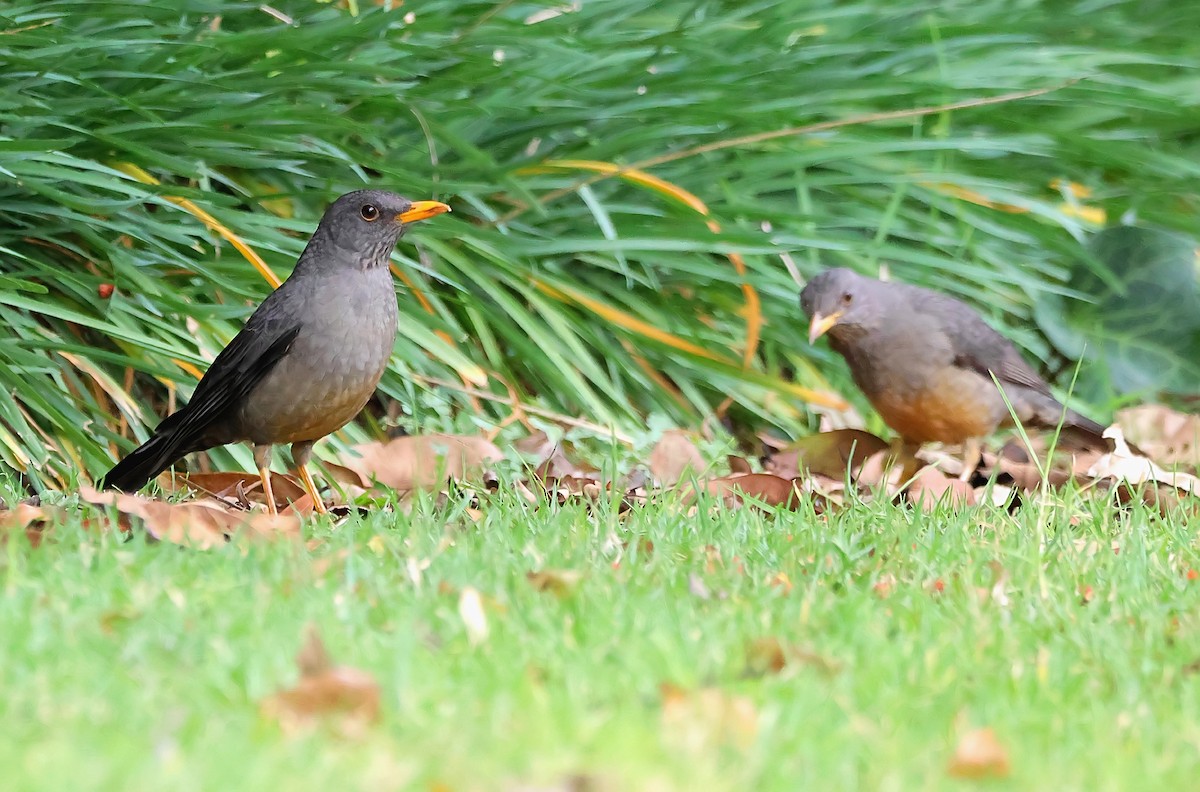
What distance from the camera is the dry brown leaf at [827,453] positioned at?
4.16 metres

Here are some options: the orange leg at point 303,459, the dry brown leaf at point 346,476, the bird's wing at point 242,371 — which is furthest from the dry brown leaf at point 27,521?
the dry brown leaf at point 346,476

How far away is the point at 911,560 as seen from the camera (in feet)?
Answer: 9.38

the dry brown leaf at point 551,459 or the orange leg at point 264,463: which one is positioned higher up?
the orange leg at point 264,463

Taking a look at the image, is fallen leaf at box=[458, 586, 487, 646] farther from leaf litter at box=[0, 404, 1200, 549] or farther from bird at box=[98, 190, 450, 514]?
bird at box=[98, 190, 450, 514]

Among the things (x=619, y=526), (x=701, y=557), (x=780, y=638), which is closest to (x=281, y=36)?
(x=619, y=526)

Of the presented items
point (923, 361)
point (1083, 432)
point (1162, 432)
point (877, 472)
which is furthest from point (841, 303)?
point (1162, 432)

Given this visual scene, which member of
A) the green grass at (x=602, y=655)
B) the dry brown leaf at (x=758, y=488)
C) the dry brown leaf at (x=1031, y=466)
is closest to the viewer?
the green grass at (x=602, y=655)

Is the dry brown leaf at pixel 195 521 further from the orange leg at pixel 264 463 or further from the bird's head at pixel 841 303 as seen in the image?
the bird's head at pixel 841 303

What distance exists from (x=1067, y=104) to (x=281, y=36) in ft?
10.4

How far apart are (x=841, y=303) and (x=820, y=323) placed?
11 centimetres

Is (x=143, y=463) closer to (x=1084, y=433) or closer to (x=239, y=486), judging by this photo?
(x=239, y=486)

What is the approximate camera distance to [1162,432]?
4848 millimetres

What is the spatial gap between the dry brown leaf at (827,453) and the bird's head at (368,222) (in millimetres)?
1205

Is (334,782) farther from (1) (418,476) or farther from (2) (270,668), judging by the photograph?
(1) (418,476)
